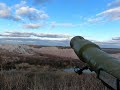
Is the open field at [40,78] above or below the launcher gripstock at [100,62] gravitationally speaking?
below

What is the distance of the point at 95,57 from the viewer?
14.3 feet

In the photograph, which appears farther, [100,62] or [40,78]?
[40,78]

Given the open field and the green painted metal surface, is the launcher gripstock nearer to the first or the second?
the green painted metal surface

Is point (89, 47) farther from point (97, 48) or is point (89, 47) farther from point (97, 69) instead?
point (97, 69)

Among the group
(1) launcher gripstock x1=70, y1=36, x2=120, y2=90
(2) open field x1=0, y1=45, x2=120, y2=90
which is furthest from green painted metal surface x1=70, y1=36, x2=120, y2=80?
(2) open field x1=0, y1=45, x2=120, y2=90

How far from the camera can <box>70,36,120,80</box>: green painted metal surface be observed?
3.71 metres

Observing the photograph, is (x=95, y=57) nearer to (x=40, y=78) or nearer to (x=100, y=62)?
(x=100, y=62)

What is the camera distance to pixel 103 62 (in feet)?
13.1

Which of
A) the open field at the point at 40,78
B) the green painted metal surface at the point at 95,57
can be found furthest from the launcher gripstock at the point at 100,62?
the open field at the point at 40,78

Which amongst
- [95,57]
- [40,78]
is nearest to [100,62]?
[95,57]

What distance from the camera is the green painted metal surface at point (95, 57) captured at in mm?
3709

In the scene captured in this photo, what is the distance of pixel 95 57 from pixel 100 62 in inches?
11.1

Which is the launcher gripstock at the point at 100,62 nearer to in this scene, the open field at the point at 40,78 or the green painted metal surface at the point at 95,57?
the green painted metal surface at the point at 95,57

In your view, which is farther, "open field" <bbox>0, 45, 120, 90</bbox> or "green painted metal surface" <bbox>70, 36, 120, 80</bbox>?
"open field" <bbox>0, 45, 120, 90</bbox>
